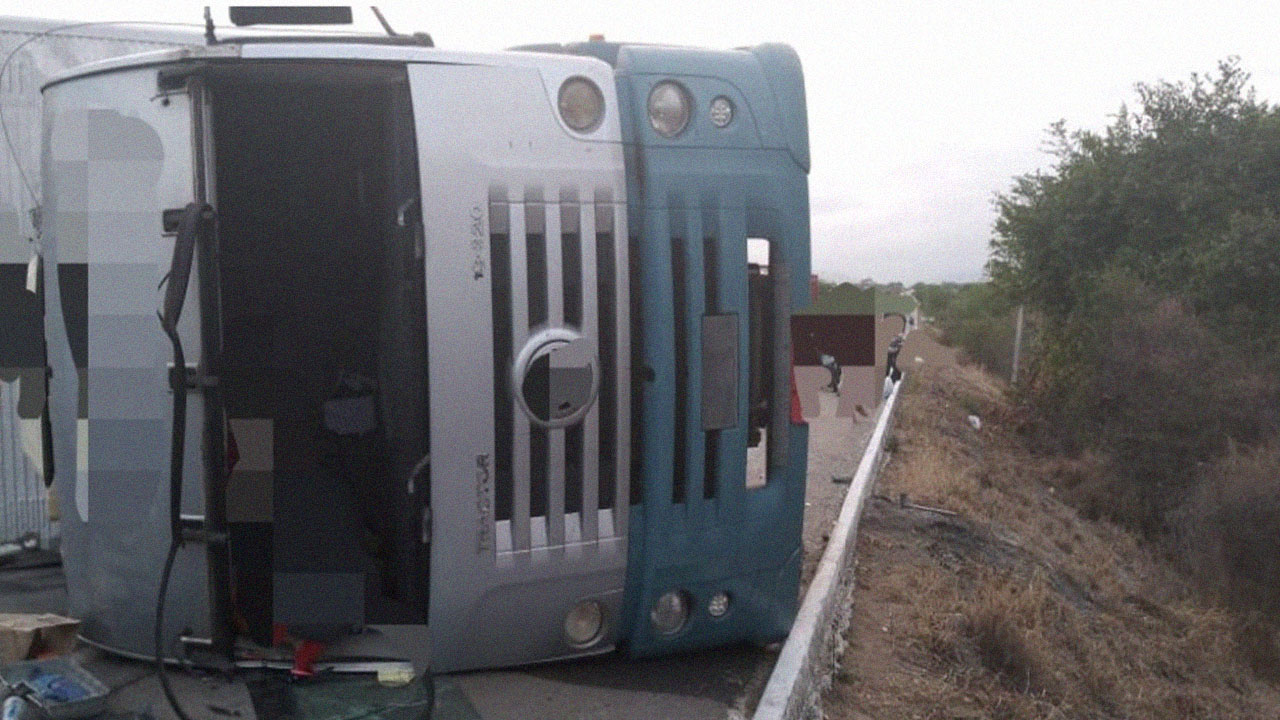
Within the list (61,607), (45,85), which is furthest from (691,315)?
(61,607)

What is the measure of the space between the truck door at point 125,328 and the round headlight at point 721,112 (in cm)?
169

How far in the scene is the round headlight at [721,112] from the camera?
4816mm

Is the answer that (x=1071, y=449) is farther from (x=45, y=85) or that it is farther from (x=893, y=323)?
(x=45, y=85)

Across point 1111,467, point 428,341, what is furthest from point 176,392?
point 1111,467

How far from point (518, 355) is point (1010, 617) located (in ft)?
17.2

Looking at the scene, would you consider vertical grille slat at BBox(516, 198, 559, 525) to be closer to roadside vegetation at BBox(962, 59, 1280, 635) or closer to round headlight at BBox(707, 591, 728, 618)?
round headlight at BBox(707, 591, 728, 618)

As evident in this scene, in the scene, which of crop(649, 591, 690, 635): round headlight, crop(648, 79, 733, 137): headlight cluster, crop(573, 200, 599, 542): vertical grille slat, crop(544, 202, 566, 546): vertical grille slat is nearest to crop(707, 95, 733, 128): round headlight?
crop(648, 79, 733, 137): headlight cluster

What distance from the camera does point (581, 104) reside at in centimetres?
461

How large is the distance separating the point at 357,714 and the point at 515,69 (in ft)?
7.18

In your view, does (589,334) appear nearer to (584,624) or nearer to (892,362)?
(584,624)

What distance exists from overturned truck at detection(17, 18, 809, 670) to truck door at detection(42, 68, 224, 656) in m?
0.01

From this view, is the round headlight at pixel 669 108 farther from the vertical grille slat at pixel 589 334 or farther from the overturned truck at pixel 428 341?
the vertical grille slat at pixel 589 334

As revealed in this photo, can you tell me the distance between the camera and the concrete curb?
5.00m

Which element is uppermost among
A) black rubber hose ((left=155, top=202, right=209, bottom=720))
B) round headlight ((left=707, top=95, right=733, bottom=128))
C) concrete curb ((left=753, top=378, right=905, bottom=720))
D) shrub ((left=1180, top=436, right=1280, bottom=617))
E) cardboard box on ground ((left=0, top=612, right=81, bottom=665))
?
round headlight ((left=707, top=95, right=733, bottom=128))
